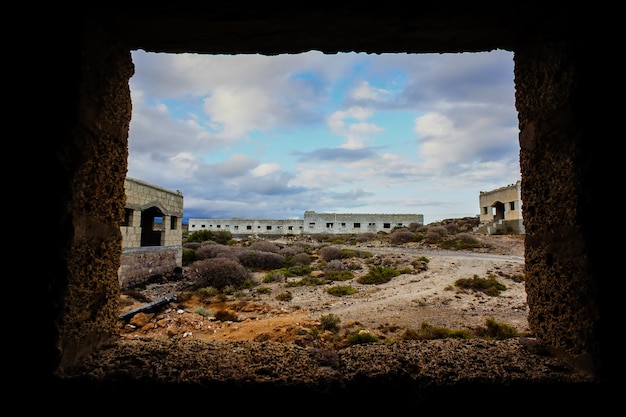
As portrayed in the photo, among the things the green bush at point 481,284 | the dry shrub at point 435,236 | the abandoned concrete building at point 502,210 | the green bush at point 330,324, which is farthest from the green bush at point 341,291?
the abandoned concrete building at point 502,210

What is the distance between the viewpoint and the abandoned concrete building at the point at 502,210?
27953 millimetres

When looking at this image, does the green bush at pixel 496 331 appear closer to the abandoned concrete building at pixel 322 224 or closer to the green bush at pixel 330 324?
the green bush at pixel 330 324

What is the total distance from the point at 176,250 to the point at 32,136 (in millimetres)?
16412

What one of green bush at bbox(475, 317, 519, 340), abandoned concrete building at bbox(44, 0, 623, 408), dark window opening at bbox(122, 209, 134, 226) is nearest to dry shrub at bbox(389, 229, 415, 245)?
dark window opening at bbox(122, 209, 134, 226)

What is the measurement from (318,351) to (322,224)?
4405 centimetres

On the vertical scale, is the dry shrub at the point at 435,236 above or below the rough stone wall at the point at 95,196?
below

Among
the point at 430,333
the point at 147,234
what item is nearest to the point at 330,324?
the point at 430,333

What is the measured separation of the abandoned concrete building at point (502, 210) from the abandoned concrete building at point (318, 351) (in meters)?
27.6

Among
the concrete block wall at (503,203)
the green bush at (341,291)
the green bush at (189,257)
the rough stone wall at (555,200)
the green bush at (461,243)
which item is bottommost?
the green bush at (341,291)

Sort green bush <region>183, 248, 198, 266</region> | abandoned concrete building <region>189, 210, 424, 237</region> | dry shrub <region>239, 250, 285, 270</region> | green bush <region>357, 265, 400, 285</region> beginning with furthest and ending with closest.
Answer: abandoned concrete building <region>189, 210, 424, 237</region>
green bush <region>183, 248, 198, 266</region>
dry shrub <region>239, 250, 285, 270</region>
green bush <region>357, 265, 400, 285</region>

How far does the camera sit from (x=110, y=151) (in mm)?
1769

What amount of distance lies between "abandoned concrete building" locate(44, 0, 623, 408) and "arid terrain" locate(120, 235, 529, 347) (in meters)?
4.22

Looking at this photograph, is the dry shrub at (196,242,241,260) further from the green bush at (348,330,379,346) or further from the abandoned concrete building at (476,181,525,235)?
the abandoned concrete building at (476,181,525,235)

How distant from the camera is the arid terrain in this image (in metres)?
7.38
